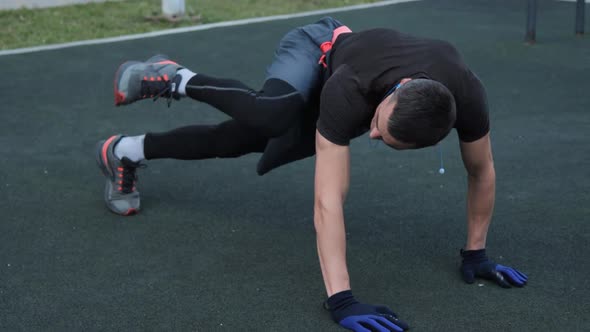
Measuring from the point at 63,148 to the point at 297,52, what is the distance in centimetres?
180

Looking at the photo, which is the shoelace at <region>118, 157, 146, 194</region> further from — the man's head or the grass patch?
the grass patch

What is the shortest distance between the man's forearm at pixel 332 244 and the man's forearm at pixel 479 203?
1.67 feet

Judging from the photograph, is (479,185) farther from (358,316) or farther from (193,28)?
(193,28)

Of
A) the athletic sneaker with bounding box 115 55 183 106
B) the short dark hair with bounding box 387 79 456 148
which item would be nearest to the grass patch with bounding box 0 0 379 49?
the athletic sneaker with bounding box 115 55 183 106

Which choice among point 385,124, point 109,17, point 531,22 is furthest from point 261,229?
point 109,17

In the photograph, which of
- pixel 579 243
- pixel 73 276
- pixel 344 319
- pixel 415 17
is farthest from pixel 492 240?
pixel 415 17

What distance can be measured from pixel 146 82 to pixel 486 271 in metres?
Result: 1.37

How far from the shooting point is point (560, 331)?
244cm

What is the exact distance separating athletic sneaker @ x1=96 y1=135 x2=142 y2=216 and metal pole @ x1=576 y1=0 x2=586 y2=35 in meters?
4.54

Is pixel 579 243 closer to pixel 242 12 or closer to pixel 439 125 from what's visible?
pixel 439 125

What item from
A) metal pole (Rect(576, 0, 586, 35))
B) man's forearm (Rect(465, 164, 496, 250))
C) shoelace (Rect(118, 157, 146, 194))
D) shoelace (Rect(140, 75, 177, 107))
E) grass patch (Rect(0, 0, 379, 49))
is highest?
Result: shoelace (Rect(140, 75, 177, 107))

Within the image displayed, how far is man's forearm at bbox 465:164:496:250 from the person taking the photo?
263 cm

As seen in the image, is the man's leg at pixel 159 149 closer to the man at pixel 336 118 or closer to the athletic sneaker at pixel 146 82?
the man at pixel 336 118

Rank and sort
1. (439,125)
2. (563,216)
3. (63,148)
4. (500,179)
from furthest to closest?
(63,148) → (500,179) → (563,216) → (439,125)
